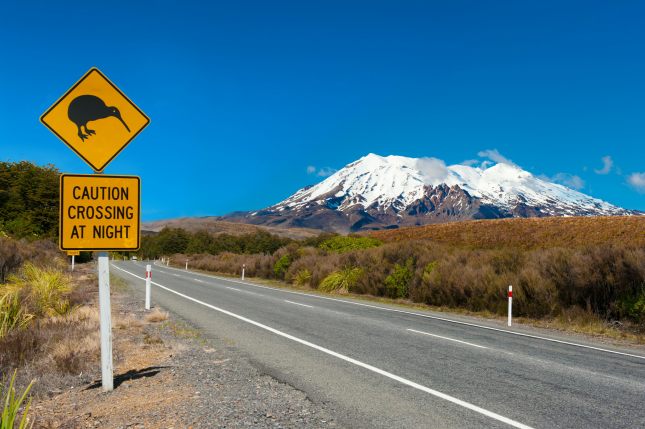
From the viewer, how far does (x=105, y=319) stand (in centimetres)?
548

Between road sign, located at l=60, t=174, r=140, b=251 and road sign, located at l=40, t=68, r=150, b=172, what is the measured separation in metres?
0.26

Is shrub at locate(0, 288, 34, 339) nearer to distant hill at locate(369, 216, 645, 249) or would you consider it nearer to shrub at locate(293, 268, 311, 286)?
shrub at locate(293, 268, 311, 286)

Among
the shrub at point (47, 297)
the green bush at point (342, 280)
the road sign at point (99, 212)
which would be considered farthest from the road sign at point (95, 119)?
the green bush at point (342, 280)

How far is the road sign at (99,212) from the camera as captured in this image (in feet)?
17.3

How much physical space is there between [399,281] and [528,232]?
3866 centimetres

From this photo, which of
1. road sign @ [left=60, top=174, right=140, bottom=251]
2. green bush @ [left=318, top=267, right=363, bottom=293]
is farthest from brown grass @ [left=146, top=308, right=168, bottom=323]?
green bush @ [left=318, top=267, right=363, bottom=293]

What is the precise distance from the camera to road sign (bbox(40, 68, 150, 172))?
5430 mm

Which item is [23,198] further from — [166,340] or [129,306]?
[166,340]

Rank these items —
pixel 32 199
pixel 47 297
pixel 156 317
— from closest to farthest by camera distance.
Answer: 1. pixel 47 297
2. pixel 156 317
3. pixel 32 199

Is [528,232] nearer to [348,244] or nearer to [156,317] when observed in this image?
[348,244]

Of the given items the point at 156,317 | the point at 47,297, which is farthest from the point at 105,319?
the point at 47,297

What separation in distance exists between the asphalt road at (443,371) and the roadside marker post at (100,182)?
2.78 meters

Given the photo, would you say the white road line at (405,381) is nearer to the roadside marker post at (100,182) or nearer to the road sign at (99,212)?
the roadside marker post at (100,182)

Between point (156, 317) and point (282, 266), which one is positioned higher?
point (156, 317)
